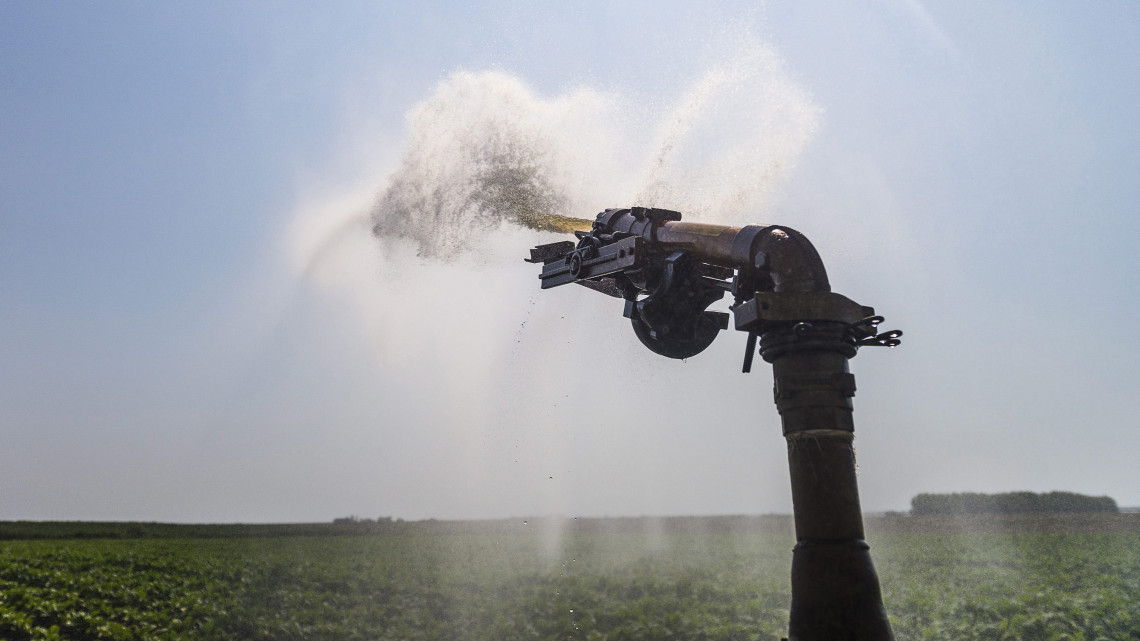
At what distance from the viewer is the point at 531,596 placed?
17.8 m

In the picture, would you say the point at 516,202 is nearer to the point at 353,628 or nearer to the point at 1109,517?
the point at 353,628

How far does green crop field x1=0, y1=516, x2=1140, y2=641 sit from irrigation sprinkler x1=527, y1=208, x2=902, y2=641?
11025 millimetres

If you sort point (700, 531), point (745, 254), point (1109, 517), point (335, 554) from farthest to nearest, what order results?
point (700, 531)
point (1109, 517)
point (335, 554)
point (745, 254)

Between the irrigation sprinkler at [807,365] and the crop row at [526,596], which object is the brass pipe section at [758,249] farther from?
the crop row at [526,596]

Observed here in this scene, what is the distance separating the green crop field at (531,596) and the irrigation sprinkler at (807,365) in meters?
11.0

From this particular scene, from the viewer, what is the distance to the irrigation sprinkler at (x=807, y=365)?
377cm

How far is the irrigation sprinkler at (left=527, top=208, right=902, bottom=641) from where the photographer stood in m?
3.77

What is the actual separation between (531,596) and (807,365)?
595 inches

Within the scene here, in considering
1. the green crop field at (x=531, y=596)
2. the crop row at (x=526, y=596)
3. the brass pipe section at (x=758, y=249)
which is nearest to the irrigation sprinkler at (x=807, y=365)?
the brass pipe section at (x=758, y=249)

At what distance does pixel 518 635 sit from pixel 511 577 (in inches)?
213

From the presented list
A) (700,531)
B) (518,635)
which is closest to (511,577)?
(518,635)

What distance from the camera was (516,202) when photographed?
862 centimetres

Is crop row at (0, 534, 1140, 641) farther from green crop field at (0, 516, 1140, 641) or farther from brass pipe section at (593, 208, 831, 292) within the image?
brass pipe section at (593, 208, 831, 292)

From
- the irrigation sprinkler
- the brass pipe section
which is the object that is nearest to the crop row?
the irrigation sprinkler
